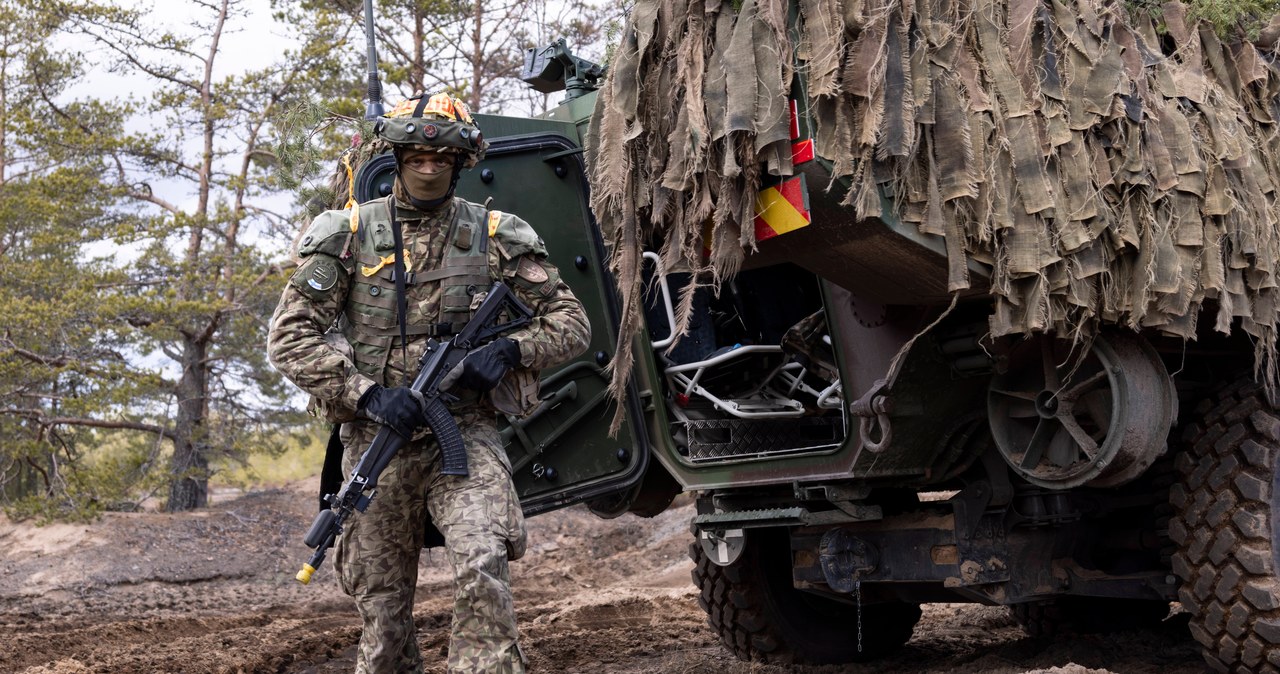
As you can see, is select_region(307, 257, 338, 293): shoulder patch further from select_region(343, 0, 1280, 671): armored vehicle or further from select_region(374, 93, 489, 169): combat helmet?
select_region(343, 0, 1280, 671): armored vehicle

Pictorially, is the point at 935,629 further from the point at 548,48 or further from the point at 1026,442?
the point at 548,48

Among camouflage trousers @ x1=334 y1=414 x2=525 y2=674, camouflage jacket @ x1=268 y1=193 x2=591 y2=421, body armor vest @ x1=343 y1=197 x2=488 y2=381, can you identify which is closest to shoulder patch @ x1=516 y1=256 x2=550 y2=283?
camouflage jacket @ x1=268 y1=193 x2=591 y2=421

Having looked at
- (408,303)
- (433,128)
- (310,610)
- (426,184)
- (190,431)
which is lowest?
(310,610)

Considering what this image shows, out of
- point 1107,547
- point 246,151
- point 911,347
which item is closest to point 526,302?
point 911,347

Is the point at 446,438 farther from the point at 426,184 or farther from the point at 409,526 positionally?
the point at 426,184

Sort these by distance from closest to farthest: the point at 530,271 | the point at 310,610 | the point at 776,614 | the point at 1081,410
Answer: the point at 1081,410 → the point at 530,271 → the point at 776,614 → the point at 310,610

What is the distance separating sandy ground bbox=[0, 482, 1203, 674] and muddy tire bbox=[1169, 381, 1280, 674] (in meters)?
0.46

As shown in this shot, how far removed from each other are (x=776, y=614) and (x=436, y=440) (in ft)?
→ 7.25

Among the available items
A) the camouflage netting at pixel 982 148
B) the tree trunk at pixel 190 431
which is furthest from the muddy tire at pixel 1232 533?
the tree trunk at pixel 190 431

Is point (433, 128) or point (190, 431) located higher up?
point (433, 128)

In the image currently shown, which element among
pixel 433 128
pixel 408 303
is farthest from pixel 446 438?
pixel 433 128

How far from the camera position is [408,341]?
425 cm

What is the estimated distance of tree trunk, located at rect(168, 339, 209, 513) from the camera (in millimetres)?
13289

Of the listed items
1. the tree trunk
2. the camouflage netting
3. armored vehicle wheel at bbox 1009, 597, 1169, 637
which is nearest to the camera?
the camouflage netting
